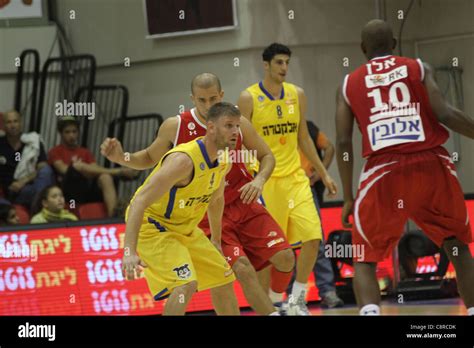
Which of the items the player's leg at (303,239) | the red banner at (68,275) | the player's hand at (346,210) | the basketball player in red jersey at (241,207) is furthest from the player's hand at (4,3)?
the player's hand at (346,210)

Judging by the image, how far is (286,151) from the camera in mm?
8008

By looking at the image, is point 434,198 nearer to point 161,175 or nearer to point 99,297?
point 161,175

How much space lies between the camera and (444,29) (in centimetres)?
982

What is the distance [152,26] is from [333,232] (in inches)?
127

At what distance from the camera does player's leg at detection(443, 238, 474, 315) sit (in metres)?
5.97

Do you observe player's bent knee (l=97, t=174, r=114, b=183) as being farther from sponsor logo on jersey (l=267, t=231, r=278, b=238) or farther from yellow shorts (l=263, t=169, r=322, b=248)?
sponsor logo on jersey (l=267, t=231, r=278, b=238)

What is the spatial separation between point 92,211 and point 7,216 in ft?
2.90

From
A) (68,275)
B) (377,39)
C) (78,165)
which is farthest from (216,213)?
(78,165)

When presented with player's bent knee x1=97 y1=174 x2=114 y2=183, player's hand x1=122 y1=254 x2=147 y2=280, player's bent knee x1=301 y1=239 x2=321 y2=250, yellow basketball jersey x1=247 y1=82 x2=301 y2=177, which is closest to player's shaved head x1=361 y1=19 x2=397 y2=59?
player's hand x1=122 y1=254 x2=147 y2=280

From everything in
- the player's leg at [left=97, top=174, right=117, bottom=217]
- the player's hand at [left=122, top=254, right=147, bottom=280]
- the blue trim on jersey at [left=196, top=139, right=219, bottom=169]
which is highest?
the blue trim on jersey at [left=196, top=139, right=219, bottom=169]

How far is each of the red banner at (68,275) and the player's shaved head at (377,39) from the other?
3337 mm

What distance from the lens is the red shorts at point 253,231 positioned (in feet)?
23.0

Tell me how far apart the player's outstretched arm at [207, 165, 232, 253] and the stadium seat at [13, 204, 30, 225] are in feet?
10.9
